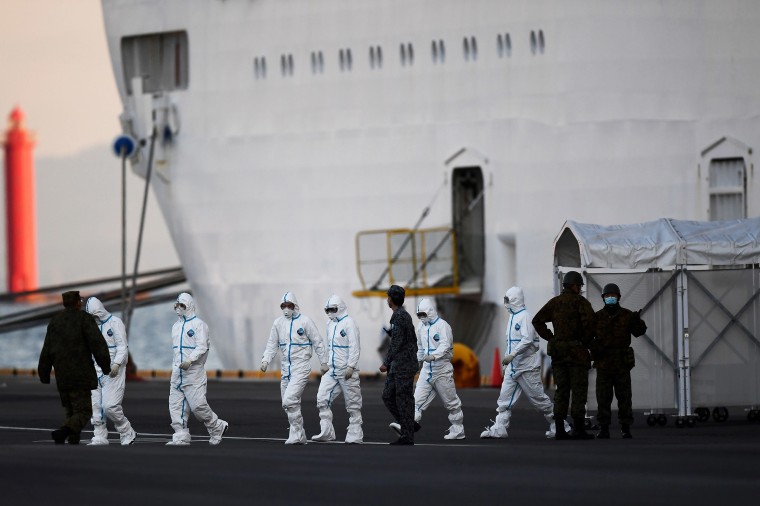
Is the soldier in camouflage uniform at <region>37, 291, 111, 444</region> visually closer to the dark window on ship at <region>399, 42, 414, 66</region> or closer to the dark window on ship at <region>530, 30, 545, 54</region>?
the dark window on ship at <region>530, 30, 545, 54</region>

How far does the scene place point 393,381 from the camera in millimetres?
18578

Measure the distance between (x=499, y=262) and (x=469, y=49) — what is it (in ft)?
14.0

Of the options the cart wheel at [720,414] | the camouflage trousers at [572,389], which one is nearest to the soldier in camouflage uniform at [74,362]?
the camouflage trousers at [572,389]

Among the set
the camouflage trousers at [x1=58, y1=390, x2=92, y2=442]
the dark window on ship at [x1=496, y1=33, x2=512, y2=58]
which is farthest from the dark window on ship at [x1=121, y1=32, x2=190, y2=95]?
the camouflage trousers at [x1=58, y1=390, x2=92, y2=442]

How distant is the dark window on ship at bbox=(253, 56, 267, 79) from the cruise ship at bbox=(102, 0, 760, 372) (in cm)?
6

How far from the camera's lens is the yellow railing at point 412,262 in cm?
3538

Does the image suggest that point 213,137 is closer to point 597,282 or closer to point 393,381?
point 597,282

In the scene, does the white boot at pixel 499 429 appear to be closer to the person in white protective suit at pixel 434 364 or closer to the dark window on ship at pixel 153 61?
the person in white protective suit at pixel 434 364

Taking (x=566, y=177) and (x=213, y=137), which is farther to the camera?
(x=213, y=137)

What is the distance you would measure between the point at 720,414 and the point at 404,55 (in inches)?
603

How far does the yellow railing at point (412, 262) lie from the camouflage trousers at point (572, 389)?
16096 mm

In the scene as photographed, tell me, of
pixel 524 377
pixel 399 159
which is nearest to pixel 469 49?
pixel 399 159

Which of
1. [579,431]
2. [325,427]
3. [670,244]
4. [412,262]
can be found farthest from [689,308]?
[412,262]

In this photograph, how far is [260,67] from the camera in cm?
3794
